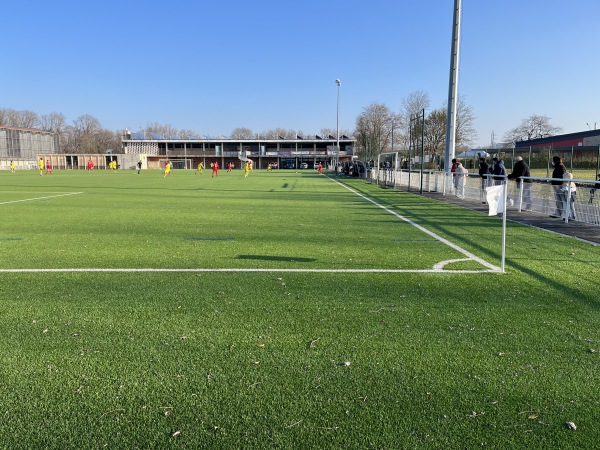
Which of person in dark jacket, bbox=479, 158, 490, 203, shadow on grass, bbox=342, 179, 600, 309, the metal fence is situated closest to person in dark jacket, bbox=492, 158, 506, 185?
the metal fence

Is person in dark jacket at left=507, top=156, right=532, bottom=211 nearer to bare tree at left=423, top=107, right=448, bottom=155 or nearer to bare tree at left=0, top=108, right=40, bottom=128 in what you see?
bare tree at left=423, top=107, right=448, bottom=155

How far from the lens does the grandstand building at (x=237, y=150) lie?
114688 mm

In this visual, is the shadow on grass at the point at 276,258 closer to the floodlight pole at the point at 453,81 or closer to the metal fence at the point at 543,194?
the metal fence at the point at 543,194

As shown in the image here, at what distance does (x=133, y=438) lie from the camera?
274cm

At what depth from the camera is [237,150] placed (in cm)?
11788

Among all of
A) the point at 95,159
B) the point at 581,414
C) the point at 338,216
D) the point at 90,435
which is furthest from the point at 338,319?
the point at 95,159

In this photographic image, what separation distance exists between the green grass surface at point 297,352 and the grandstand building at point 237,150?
108 metres

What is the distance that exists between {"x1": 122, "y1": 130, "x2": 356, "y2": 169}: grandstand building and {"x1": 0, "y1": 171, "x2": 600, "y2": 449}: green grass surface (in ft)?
354

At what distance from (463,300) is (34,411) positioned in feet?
15.1

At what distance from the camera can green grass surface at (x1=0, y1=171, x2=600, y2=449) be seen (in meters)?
2.86

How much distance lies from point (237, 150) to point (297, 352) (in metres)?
117

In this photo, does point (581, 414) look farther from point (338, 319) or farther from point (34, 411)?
point (34, 411)

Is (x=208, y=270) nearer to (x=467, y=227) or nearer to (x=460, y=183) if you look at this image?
(x=467, y=227)

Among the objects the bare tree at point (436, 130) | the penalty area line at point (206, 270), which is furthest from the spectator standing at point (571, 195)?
the bare tree at point (436, 130)
